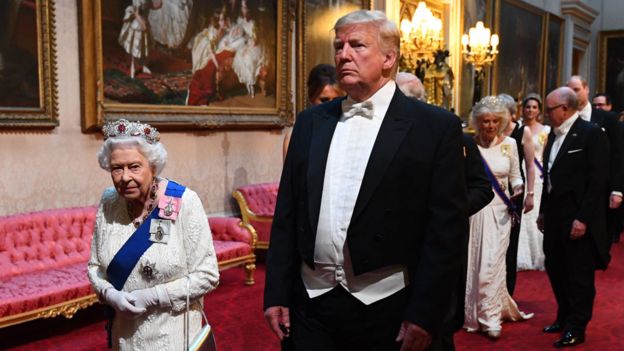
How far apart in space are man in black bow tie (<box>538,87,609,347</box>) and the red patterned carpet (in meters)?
0.29

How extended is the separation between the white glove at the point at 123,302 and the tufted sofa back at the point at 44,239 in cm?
285

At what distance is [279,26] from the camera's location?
7.96 meters

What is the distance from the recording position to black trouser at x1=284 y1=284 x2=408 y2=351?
6.92ft

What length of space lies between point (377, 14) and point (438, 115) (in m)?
0.40

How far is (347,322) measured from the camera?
213 centimetres

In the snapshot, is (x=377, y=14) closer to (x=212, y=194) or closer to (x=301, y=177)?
(x=301, y=177)

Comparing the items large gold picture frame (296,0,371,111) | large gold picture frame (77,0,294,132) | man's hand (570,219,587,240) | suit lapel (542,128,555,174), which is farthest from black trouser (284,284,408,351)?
large gold picture frame (296,0,371,111)

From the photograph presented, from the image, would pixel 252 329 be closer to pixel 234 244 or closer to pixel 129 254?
pixel 234 244

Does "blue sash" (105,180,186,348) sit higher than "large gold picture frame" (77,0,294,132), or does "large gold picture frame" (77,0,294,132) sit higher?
"large gold picture frame" (77,0,294,132)

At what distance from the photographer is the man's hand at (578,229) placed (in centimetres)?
444

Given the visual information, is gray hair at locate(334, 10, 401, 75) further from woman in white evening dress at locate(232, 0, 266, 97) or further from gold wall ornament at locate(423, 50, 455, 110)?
gold wall ornament at locate(423, 50, 455, 110)

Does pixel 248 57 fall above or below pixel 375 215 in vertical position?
above

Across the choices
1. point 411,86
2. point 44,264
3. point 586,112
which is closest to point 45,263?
point 44,264

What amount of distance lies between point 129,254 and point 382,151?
1.09 metres
